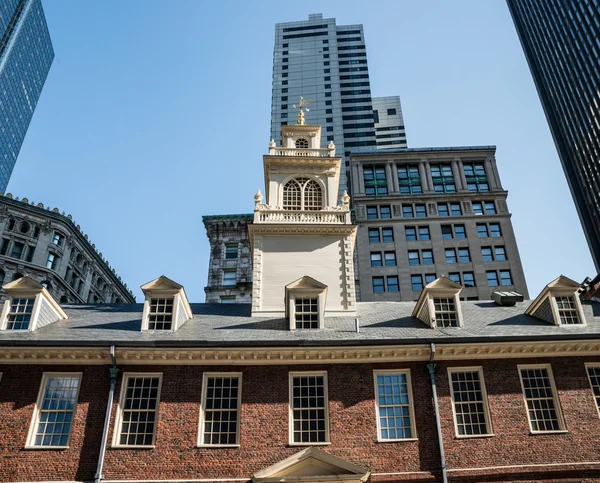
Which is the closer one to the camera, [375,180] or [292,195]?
[292,195]

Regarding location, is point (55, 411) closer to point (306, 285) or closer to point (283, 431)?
point (283, 431)

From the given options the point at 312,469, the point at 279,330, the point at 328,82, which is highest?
the point at 328,82

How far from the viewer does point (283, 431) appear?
810 inches

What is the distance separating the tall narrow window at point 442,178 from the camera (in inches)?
2586

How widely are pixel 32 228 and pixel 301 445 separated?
55.3 meters

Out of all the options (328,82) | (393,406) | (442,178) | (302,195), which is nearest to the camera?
(393,406)

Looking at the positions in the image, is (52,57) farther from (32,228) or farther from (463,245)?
(463,245)

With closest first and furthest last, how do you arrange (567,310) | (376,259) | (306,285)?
(567,310) < (306,285) < (376,259)

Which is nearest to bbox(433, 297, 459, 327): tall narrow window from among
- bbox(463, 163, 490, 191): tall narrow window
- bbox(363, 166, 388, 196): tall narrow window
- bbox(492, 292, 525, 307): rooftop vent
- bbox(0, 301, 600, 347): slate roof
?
Result: bbox(0, 301, 600, 347): slate roof

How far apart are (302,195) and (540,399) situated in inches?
643

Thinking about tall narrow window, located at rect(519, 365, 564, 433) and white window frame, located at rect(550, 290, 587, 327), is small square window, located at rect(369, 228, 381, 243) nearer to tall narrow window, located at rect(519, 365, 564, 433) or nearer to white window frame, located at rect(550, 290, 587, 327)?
white window frame, located at rect(550, 290, 587, 327)

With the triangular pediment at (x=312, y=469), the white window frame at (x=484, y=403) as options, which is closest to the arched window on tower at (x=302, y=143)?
the white window frame at (x=484, y=403)

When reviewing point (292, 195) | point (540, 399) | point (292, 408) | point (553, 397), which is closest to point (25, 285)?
point (292, 408)

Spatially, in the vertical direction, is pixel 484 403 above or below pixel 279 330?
below
